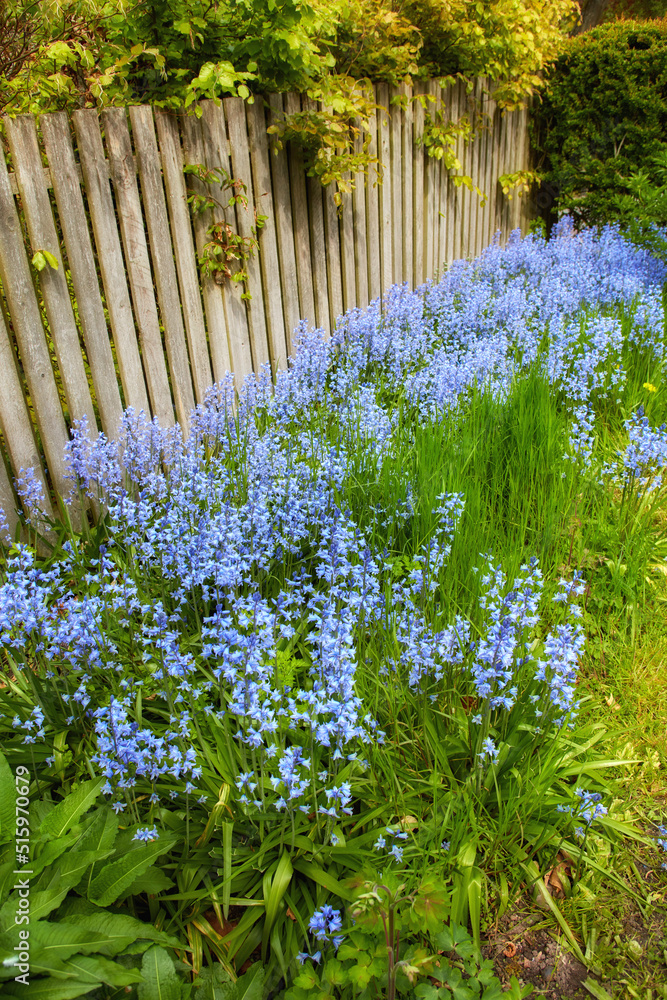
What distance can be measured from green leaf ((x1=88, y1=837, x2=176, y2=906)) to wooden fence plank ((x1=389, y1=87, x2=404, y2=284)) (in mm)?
5416

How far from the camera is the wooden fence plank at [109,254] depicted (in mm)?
3229

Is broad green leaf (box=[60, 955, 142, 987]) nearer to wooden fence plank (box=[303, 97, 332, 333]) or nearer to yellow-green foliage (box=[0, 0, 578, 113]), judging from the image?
yellow-green foliage (box=[0, 0, 578, 113])

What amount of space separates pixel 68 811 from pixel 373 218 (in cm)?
506

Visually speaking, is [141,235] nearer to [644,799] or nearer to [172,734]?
[172,734]

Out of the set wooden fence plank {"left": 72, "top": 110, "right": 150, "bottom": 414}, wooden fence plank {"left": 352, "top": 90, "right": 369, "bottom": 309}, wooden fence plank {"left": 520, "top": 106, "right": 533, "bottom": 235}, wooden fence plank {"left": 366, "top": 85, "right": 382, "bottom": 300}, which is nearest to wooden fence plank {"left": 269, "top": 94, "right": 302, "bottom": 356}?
wooden fence plank {"left": 352, "top": 90, "right": 369, "bottom": 309}

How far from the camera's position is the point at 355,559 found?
2.82m

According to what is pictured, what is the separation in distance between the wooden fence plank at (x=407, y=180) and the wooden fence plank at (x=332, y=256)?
3.57 feet

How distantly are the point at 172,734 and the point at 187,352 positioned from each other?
266 cm

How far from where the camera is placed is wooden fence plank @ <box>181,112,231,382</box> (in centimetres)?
378

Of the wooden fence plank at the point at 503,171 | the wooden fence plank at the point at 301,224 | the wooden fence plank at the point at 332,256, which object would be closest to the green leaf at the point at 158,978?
the wooden fence plank at the point at 301,224

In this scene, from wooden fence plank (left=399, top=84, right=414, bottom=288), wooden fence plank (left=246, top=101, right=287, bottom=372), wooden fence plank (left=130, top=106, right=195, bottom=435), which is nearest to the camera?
wooden fence plank (left=130, top=106, right=195, bottom=435)

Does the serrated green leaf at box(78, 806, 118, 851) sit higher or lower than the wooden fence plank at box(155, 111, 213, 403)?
lower

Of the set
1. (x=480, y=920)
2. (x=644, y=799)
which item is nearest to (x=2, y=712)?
(x=480, y=920)

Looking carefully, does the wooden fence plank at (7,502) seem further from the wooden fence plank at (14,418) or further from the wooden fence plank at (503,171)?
the wooden fence plank at (503,171)
